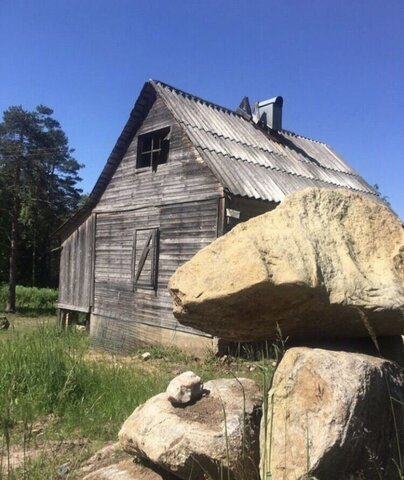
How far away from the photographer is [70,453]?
3.58 m

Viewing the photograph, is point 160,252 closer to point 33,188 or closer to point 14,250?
point 14,250

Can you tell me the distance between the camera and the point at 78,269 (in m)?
13.8

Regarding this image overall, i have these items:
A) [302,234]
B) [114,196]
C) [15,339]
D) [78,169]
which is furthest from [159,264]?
[78,169]

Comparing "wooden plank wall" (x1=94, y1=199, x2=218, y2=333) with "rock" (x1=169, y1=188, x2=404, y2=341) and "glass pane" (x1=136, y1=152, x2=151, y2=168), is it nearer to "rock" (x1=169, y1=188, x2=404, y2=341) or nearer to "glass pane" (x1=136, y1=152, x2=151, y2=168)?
"glass pane" (x1=136, y1=152, x2=151, y2=168)

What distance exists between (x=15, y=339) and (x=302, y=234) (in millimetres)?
3769

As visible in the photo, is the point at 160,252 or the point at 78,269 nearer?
the point at 160,252

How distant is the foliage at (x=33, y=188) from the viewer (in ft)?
80.1

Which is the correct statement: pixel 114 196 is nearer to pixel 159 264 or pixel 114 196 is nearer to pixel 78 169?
pixel 159 264

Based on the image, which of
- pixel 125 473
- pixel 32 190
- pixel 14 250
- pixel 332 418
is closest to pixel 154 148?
pixel 125 473

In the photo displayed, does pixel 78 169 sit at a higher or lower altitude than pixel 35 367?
higher

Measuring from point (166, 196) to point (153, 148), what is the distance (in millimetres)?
1541

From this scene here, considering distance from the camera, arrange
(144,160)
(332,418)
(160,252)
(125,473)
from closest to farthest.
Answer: (332,418), (125,473), (160,252), (144,160)

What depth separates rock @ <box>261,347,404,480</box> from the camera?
88.2 inches

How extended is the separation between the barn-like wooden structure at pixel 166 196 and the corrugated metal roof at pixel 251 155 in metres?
0.04
